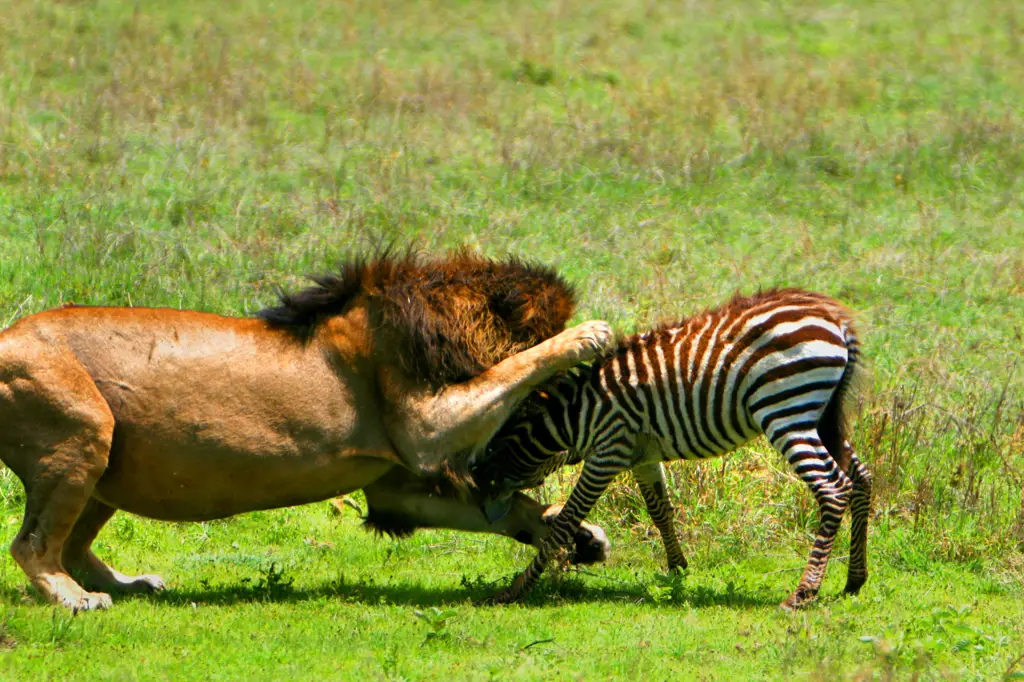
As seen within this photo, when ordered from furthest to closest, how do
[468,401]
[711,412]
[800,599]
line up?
1. [711,412]
2. [800,599]
3. [468,401]

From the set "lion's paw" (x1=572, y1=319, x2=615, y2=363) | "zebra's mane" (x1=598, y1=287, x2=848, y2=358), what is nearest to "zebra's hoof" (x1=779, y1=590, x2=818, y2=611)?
"zebra's mane" (x1=598, y1=287, x2=848, y2=358)

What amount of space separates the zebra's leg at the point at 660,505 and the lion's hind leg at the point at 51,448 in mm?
3139

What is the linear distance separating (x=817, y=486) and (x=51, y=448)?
13.3ft

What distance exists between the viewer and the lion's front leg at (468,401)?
723cm

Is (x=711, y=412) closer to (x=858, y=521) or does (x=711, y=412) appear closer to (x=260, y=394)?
(x=858, y=521)

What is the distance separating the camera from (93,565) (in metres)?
7.72

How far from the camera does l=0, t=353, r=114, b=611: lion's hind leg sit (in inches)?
273

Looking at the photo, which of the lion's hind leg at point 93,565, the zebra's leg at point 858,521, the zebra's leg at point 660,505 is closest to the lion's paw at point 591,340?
the zebra's leg at point 660,505

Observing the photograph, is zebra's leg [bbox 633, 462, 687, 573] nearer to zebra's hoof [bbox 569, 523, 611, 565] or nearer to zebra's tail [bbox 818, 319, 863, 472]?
zebra's hoof [bbox 569, 523, 611, 565]

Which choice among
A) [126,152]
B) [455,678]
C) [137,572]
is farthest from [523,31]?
[455,678]

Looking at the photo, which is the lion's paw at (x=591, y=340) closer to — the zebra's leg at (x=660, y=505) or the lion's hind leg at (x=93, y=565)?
the zebra's leg at (x=660, y=505)

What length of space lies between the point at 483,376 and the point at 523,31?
15.7 metres

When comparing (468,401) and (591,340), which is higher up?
(591,340)

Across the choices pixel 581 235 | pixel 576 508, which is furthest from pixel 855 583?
pixel 581 235
